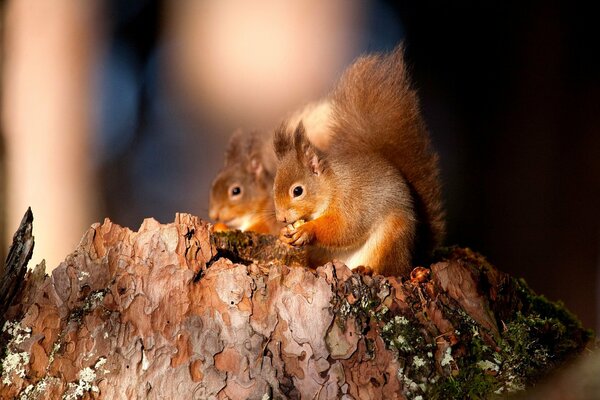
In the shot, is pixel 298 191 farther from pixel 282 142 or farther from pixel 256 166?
pixel 256 166

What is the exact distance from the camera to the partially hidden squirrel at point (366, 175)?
4.24ft

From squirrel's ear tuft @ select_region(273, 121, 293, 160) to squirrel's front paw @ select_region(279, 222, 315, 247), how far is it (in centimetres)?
24

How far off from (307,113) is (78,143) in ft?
3.53

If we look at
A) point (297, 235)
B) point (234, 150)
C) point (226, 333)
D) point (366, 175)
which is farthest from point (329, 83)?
point (226, 333)

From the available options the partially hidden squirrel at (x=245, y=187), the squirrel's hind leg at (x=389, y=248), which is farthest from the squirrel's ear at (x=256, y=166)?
the squirrel's hind leg at (x=389, y=248)

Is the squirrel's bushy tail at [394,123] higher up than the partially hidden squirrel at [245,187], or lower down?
lower down

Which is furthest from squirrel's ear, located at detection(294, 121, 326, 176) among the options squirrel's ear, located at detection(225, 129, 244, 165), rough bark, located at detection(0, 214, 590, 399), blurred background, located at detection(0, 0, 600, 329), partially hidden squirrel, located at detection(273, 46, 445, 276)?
blurred background, located at detection(0, 0, 600, 329)

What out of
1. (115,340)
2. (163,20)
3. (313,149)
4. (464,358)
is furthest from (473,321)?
(163,20)

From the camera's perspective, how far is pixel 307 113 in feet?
5.50

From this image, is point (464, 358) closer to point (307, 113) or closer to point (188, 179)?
point (307, 113)

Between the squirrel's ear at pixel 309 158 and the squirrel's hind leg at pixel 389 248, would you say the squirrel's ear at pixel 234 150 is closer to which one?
the squirrel's ear at pixel 309 158

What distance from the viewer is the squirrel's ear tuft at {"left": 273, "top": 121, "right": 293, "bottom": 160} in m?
1.40

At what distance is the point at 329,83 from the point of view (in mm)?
2330

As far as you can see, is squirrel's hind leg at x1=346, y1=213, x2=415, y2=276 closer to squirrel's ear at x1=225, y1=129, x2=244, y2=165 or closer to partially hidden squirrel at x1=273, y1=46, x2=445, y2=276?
partially hidden squirrel at x1=273, y1=46, x2=445, y2=276
